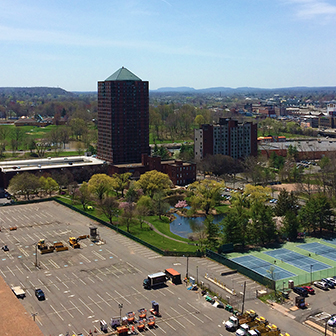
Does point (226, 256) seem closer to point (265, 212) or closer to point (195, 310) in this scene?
point (265, 212)

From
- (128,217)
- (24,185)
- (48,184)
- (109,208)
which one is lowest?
(128,217)

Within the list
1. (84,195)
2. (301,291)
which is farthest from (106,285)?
(84,195)

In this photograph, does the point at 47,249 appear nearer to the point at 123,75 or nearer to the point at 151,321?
the point at 151,321

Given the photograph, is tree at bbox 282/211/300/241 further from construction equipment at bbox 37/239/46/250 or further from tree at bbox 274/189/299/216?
construction equipment at bbox 37/239/46/250

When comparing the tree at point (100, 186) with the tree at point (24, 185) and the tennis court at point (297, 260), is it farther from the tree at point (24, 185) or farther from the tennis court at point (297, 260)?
the tennis court at point (297, 260)

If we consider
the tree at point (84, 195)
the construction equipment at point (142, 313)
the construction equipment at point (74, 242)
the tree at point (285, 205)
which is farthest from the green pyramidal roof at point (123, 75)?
the construction equipment at point (142, 313)

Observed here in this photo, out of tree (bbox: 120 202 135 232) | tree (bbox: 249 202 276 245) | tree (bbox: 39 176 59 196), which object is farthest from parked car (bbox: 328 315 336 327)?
tree (bbox: 39 176 59 196)

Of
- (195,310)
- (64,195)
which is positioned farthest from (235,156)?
(195,310)
